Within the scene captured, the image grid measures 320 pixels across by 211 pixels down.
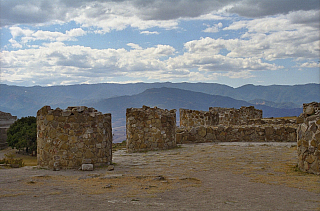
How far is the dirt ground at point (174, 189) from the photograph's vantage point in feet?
16.4

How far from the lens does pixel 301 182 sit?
6.77 metres

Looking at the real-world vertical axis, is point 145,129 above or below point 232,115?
below

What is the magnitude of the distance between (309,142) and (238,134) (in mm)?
10249

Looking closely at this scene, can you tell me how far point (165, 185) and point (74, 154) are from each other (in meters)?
4.00

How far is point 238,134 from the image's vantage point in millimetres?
17812

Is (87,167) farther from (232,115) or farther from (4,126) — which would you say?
(4,126)

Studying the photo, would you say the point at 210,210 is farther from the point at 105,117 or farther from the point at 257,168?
the point at 105,117

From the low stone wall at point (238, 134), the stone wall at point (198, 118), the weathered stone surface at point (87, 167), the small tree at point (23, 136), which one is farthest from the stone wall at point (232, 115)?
the weathered stone surface at point (87, 167)

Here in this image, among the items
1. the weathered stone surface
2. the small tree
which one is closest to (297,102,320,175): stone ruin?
the weathered stone surface

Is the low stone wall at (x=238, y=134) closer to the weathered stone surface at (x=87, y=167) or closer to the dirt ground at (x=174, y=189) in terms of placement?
the dirt ground at (x=174, y=189)

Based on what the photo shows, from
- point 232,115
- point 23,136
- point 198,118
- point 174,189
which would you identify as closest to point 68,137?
point 174,189

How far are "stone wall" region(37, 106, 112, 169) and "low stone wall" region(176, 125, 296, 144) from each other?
8.25 metres

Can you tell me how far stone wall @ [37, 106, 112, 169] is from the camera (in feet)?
31.8

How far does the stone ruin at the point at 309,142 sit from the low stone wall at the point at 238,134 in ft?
31.2
